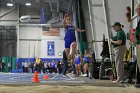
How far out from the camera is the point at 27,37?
1387 inches

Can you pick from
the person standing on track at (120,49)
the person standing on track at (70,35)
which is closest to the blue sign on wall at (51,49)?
the person standing on track at (70,35)

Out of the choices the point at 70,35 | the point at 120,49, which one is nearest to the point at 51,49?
the point at 70,35

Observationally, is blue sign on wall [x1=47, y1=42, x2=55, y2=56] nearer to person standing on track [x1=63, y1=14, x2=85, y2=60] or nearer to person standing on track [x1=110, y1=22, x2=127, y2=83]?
person standing on track [x1=63, y1=14, x2=85, y2=60]

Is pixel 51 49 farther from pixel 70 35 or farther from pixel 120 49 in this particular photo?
pixel 120 49

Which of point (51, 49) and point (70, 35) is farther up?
point (51, 49)

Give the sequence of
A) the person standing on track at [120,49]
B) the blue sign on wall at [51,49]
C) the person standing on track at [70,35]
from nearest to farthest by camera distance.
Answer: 1. the person standing on track at [120,49]
2. the person standing on track at [70,35]
3. the blue sign on wall at [51,49]

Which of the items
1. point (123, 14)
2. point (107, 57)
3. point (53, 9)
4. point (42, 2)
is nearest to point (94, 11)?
point (123, 14)

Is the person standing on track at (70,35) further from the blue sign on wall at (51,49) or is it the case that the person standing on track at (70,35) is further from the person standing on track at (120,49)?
the blue sign on wall at (51,49)

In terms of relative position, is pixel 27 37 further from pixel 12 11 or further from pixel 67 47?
pixel 67 47

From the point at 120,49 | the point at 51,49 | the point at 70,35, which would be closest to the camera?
the point at 120,49

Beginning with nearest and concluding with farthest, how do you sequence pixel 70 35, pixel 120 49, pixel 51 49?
1. pixel 120 49
2. pixel 70 35
3. pixel 51 49

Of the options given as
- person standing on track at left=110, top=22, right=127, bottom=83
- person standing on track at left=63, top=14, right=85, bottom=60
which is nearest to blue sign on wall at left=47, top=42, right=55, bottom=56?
person standing on track at left=63, top=14, right=85, bottom=60

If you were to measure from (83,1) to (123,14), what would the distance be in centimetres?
953

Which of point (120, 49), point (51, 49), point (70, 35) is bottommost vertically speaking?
point (120, 49)
